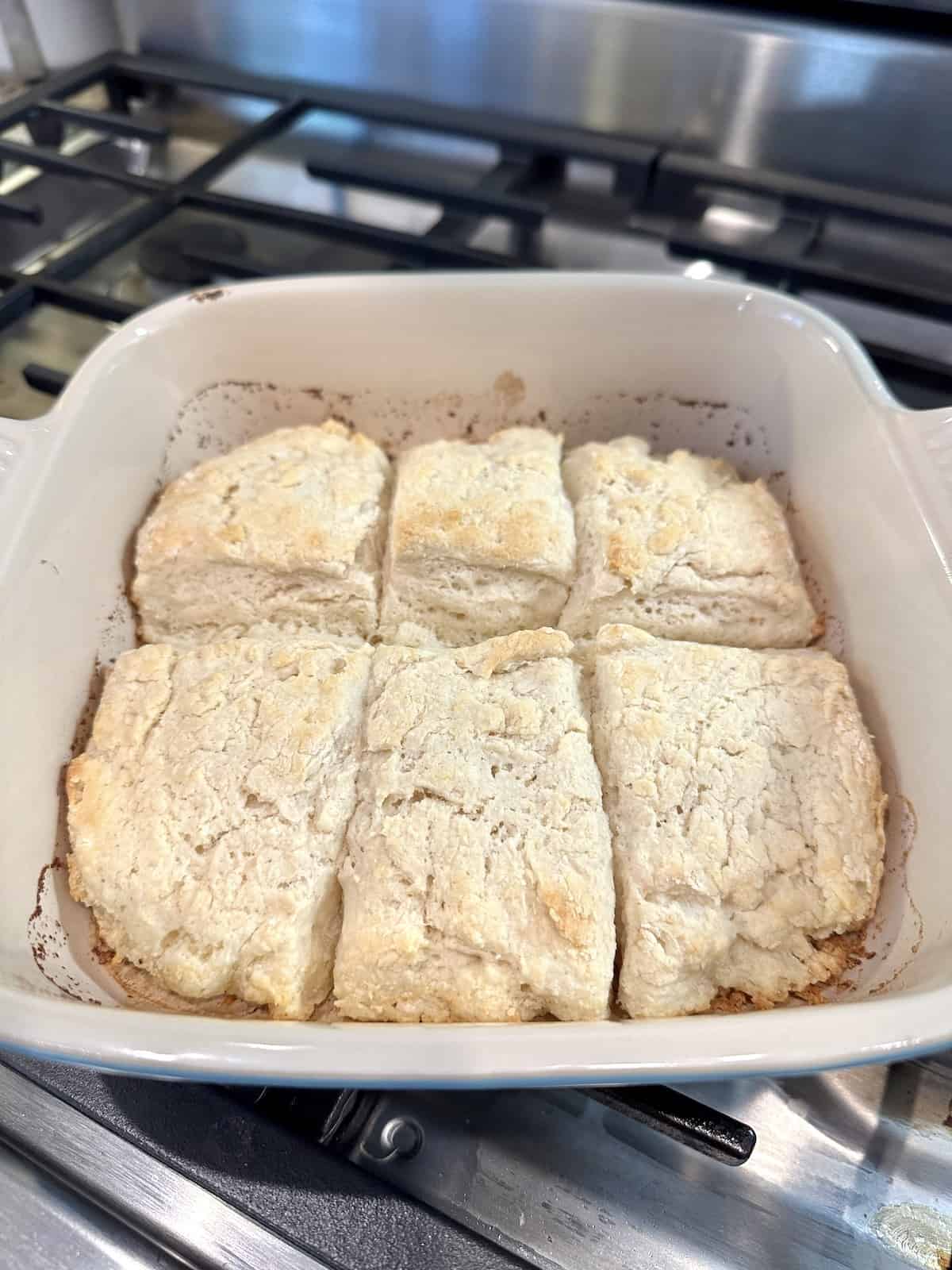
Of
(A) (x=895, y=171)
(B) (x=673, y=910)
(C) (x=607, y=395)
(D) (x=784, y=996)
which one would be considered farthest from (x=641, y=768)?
(A) (x=895, y=171)

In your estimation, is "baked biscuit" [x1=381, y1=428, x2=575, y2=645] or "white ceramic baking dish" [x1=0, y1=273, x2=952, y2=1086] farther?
"baked biscuit" [x1=381, y1=428, x2=575, y2=645]

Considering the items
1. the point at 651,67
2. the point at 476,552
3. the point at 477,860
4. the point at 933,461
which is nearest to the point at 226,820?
the point at 477,860

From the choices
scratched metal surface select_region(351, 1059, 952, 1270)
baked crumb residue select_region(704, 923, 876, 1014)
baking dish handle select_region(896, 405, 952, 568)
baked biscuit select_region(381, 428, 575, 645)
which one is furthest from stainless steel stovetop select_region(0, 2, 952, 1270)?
baked biscuit select_region(381, 428, 575, 645)

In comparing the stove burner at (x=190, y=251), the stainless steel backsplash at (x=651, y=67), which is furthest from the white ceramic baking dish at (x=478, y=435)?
the stainless steel backsplash at (x=651, y=67)

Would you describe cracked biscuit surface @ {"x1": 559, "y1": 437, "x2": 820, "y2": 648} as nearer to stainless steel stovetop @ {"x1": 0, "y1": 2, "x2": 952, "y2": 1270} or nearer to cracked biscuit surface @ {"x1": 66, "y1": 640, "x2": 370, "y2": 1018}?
cracked biscuit surface @ {"x1": 66, "y1": 640, "x2": 370, "y2": 1018}

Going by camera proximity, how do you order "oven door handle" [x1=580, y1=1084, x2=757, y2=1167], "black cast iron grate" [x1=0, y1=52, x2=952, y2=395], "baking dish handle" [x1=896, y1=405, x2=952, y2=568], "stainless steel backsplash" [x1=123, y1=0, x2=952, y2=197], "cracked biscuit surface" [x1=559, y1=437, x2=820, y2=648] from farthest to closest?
"stainless steel backsplash" [x1=123, y1=0, x2=952, y2=197]
"black cast iron grate" [x1=0, y1=52, x2=952, y2=395]
"cracked biscuit surface" [x1=559, y1=437, x2=820, y2=648]
"baking dish handle" [x1=896, y1=405, x2=952, y2=568]
"oven door handle" [x1=580, y1=1084, x2=757, y2=1167]
